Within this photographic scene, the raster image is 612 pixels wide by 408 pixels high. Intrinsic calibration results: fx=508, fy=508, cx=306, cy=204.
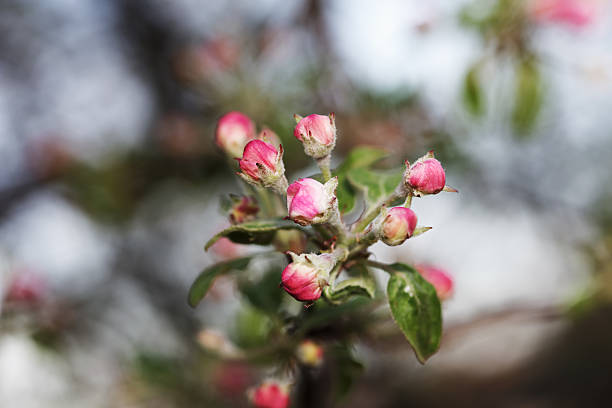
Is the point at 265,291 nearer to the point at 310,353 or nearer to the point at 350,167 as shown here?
the point at 310,353

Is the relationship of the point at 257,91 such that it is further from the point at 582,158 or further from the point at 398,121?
the point at 582,158

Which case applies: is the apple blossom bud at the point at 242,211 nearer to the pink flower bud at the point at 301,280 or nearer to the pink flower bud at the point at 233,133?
the pink flower bud at the point at 233,133

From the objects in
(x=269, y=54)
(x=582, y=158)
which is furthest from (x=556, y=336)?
(x=269, y=54)

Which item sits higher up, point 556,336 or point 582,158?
point 582,158

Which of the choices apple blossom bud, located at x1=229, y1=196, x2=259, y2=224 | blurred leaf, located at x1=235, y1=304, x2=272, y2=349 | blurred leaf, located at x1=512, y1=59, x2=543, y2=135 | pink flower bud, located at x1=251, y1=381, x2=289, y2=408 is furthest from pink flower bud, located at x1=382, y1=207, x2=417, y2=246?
blurred leaf, located at x1=512, y1=59, x2=543, y2=135

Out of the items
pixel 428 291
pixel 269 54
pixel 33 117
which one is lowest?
pixel 428 291

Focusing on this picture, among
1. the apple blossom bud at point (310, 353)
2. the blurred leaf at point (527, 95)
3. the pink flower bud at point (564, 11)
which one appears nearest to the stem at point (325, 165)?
the apple blossom bud at point (310, 353)
